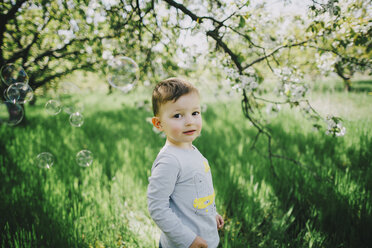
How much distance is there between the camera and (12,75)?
2396 mm

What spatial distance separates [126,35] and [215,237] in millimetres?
2645

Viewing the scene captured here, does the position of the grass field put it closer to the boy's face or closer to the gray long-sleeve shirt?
the gray long-sleeve shirt

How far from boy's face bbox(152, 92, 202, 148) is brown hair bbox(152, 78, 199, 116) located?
0.08 ft

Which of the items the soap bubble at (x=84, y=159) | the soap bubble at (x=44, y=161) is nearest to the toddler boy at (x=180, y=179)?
the soap bubble at (x=84, y=159)

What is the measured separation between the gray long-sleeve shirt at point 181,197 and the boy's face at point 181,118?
0.34 feet

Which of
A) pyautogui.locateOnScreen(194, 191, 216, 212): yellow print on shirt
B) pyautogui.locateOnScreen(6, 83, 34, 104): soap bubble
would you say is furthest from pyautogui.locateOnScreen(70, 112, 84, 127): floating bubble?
pyautogui.locateOnScreen(194, 191, 216, 212): yellow print on shirt

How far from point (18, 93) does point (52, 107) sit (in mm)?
400

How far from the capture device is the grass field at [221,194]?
1.78m

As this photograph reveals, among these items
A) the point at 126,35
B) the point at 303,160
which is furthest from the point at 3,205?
the point at 303,160

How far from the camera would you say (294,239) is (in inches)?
70.5

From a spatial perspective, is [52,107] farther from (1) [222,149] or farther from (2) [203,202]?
(1) [222,149]

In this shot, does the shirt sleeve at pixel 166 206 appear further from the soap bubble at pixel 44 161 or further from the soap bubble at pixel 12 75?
the soap bubble at pixel 12 75

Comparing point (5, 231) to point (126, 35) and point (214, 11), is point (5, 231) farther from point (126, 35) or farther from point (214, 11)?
point (214, 11)

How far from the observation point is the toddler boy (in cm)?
110
